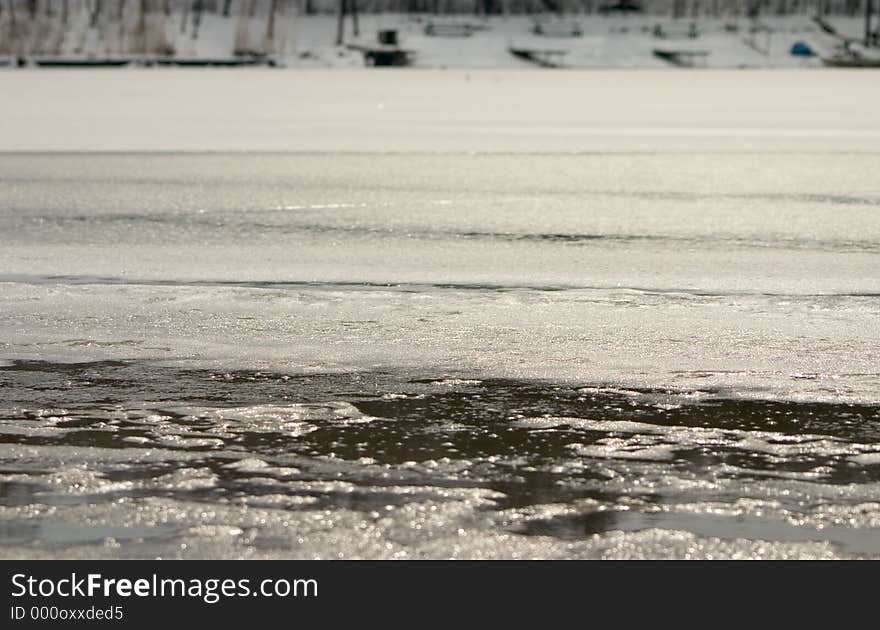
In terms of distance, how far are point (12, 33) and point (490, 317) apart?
43.8m

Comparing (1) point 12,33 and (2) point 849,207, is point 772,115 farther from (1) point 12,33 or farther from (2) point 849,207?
(1) point 12,33

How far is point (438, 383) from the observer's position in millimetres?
4504

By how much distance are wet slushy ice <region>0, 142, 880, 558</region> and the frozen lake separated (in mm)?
12

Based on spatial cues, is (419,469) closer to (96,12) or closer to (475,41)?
(475,41)

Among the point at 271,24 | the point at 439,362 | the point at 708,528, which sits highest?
the point at 708,528

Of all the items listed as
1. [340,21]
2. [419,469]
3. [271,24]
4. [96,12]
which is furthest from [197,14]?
[419,469]

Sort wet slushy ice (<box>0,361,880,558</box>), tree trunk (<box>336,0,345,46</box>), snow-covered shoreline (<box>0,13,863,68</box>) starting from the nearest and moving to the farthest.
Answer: wet slushy ice (<box>0,361,880,558</box>), snow-covered shoreline (<box>0,13,863,68</box>), tree trunk (<box>336,0,345,46</box>)

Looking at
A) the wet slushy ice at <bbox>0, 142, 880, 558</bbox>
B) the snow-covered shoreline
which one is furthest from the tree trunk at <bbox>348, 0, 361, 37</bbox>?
the wet slushy ice at <bbox>0, 142, 880, 558</bbox>

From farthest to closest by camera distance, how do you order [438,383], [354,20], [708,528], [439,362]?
[354,20] → [439,362] → [438,383] → [708,528]

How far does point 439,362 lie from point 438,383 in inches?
11.6

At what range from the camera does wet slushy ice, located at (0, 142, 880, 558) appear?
3229 mm

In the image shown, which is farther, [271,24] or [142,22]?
[271,24]

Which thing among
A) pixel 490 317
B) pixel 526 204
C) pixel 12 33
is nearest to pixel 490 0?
pixel 12 33

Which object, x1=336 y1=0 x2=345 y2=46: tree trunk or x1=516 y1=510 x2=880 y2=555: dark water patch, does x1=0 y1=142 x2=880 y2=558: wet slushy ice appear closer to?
x1=516 y1=510 x2=880 y2=555: dark water patch
